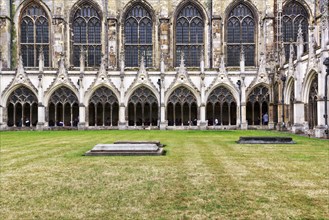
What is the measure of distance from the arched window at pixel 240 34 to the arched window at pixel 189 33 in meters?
3.40

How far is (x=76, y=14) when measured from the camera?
52.5 m

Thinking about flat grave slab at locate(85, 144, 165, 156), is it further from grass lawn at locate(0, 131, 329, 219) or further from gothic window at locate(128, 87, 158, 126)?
gothic window at locate(128, 87, 158, 126)

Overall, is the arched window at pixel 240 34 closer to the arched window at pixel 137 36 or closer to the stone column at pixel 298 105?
the arched window at pixel 137 36

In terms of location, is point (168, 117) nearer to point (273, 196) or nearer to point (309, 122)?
point (309, 122)

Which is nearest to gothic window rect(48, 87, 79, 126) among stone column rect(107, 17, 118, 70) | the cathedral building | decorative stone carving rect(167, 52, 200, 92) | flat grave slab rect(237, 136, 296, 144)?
the cathedral building

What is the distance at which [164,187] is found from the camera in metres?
11.0

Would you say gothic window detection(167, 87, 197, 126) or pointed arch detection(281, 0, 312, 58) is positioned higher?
pointed arch detection(281, 0, 312, 58)

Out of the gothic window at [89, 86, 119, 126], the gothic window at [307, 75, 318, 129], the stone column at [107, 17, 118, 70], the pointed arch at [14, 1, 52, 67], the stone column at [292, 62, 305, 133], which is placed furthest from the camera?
the pointed arch at [14, 1, 52, 67]

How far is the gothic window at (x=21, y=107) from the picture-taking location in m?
46.7

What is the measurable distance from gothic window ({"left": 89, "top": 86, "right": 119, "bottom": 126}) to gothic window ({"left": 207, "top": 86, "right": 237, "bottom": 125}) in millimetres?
10197

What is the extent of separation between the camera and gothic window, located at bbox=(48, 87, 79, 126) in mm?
47000

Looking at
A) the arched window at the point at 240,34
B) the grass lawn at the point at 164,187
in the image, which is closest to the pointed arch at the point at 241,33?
the arched window at the point at 240,34

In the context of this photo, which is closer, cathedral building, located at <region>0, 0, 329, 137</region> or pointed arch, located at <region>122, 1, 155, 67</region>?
cathedral building, located at <region>0, 0, 329, 137</region>

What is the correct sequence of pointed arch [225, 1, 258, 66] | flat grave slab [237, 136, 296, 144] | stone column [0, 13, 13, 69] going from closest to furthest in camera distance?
flat grave slab [237, 136, 296, 144], stone column [0, 13, 13, 69], pointed arch [225, 1, 258, 66]
